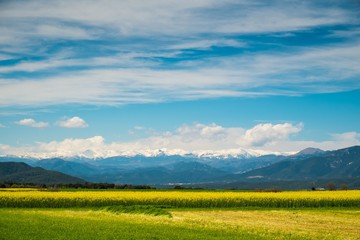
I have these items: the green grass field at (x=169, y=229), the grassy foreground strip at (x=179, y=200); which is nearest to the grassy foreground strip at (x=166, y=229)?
the green grass field at (x=169, y=229)

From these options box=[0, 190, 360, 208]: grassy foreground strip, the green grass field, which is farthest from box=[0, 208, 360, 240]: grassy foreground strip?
box=[0, 190, 360, 208]: grassy foreground strip

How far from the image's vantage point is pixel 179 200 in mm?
65562

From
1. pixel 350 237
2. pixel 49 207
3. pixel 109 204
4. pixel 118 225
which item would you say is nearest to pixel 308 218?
pixel 350 237

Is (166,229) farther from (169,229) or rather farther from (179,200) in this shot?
(179,200)

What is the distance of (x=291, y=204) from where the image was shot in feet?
221

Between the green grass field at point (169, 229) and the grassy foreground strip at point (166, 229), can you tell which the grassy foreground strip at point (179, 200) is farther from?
the grassy foreground strip at point (166, 229)

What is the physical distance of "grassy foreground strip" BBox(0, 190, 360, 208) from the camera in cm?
6190

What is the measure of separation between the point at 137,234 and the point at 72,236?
4394 mm

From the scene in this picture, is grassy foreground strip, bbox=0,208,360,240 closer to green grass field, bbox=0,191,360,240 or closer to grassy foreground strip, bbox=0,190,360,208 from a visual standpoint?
green grass field, bbox=0,191,360,240

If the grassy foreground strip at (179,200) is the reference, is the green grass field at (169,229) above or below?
below

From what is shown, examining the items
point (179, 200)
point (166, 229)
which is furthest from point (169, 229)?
point (179, 200)

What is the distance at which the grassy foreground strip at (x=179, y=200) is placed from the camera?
61.9 metres

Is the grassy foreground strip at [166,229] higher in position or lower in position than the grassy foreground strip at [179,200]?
lower

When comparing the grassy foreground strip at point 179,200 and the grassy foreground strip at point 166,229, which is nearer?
the grassy foreground strip at point 166,229
